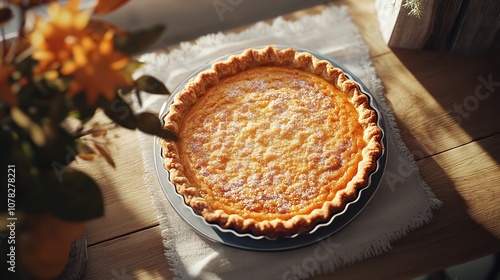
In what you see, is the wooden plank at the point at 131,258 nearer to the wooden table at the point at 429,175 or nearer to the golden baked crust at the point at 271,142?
the wooden table at the point at 429,175

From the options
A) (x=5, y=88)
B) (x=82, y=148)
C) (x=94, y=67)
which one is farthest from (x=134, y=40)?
(x=82, y=148)

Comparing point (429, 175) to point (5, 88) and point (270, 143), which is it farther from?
point (5, 88)

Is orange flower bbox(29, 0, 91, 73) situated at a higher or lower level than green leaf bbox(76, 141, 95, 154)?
higher

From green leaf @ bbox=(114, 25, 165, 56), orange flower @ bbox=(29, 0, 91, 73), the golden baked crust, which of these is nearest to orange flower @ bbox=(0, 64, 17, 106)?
orange flower @ bbox=(29, 0, 91, 73)

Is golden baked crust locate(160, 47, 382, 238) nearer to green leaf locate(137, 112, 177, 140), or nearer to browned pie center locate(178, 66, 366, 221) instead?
browned pie center locate(178, 66, 366, 221)

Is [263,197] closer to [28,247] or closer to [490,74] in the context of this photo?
[28,247]

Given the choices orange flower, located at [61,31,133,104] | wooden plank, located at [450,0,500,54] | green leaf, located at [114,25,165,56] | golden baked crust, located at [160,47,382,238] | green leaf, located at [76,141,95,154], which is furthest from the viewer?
wooden plank, located at [450,0,500,54]

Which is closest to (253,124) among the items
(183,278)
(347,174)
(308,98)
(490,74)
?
(308,98)
